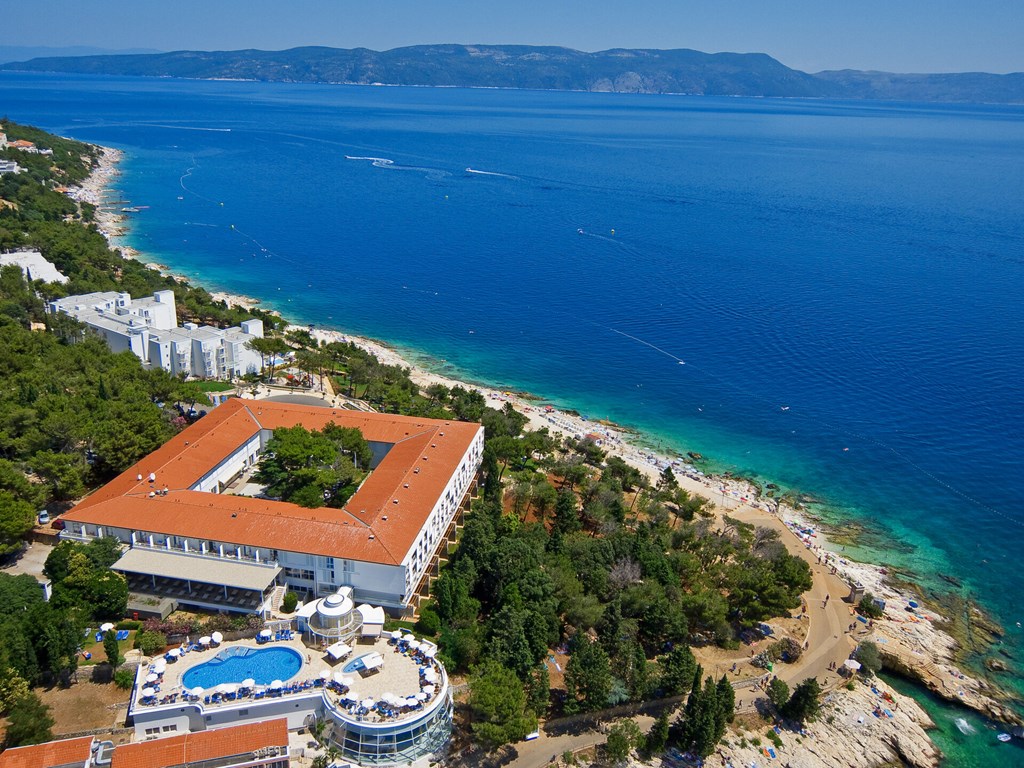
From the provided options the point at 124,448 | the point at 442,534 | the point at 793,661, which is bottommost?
the point at 793,661

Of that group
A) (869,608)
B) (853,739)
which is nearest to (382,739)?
(853,739)

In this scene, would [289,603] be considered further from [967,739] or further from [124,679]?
[967,739]

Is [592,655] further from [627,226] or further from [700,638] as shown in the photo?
[627,226]

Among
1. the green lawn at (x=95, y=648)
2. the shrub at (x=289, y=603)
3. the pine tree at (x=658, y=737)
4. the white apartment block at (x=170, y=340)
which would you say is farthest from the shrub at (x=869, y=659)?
the white apartment block at (x=170, y=340)

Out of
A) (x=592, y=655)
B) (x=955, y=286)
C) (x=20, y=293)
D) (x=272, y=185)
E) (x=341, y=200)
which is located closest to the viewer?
(x=592, y=655)

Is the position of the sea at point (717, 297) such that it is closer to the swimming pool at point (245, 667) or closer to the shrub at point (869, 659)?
the shrub at point (869, 659)

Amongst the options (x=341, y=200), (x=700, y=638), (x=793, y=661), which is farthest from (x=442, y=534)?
(x=341, y=200)
